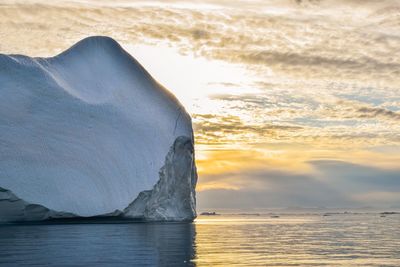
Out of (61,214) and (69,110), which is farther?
(69,110)

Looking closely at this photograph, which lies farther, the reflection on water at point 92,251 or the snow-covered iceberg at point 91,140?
the snow-covered iceberg at point 91,140

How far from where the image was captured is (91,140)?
124 feet

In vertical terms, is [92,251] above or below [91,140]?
below

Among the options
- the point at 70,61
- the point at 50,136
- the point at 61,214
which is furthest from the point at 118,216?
the point at 70,61

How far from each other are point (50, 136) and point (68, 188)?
13.5 ft

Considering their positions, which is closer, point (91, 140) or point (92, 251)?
point (92, 251)

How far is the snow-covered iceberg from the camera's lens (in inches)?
1305

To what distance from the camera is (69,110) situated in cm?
3822

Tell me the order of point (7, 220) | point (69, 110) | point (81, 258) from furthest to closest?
point (69, 110) → point (7, 220) → point (81, 258)

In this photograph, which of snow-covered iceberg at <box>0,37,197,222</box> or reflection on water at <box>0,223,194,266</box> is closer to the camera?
reflection on water at <box>0,223,194,266</box>

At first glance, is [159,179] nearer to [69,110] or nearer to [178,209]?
[178,209]

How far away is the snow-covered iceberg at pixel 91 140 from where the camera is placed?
33.2 metres

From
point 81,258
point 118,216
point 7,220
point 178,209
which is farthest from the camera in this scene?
point 178,209

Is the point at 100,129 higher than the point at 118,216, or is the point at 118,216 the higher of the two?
the point at 100,129
